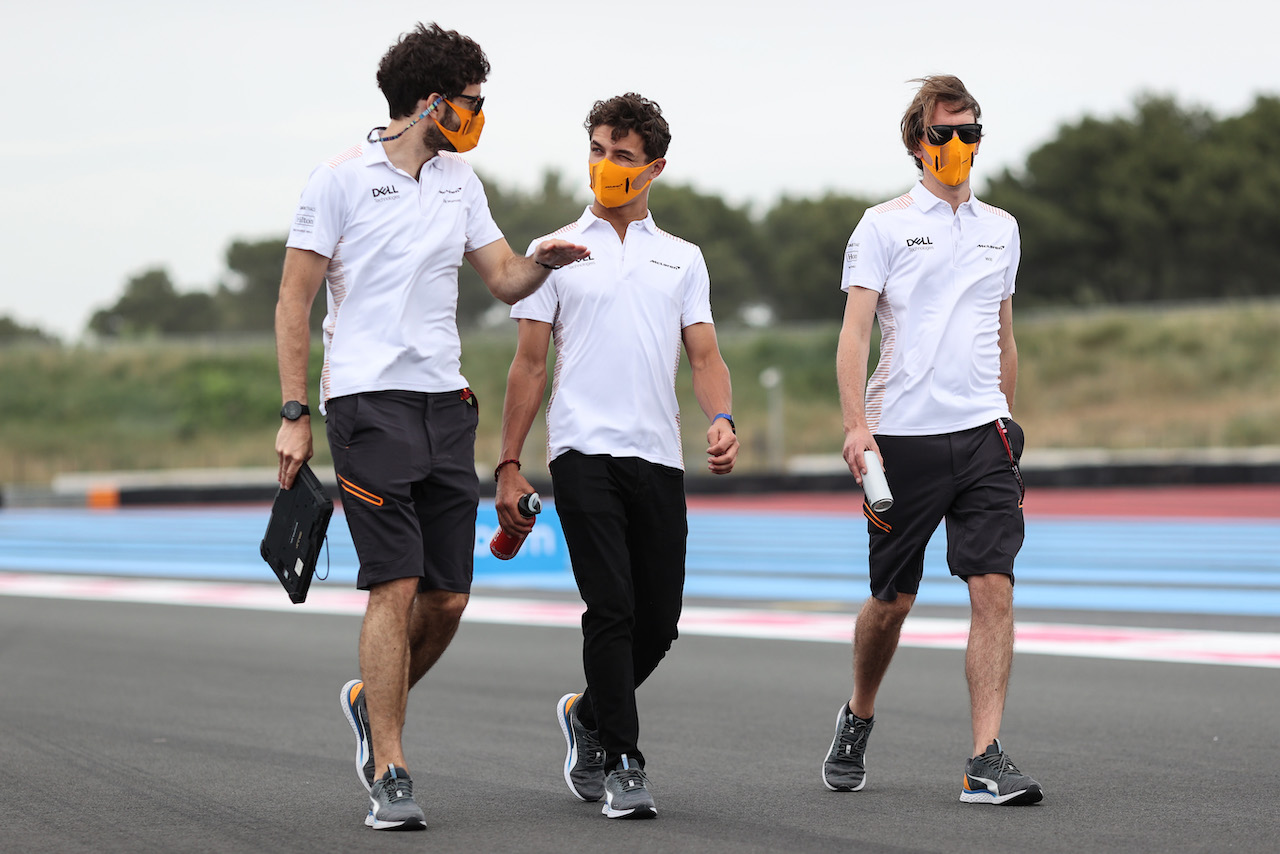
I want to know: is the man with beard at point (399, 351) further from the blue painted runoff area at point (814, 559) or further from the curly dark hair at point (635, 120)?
the blue painted runoff area at point (814, 559)

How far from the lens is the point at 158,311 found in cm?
9419

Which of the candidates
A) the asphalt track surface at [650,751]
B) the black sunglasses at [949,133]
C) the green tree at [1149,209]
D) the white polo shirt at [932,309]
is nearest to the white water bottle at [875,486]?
A: the white polo shirt at [932,309]

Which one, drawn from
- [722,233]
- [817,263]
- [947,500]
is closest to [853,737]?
[947,500]

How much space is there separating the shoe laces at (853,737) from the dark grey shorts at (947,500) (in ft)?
1.37

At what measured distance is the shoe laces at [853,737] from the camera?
5051 mm

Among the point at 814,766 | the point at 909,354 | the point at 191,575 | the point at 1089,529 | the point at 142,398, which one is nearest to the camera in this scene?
the point at 909,354

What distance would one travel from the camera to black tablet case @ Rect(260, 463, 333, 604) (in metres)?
4.55

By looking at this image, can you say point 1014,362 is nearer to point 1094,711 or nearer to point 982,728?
point 982,728

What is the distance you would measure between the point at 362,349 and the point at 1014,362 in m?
2.07

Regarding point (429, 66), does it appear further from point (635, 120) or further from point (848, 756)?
point (848, 756)

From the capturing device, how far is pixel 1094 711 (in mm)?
6660

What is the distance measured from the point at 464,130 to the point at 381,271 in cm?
49

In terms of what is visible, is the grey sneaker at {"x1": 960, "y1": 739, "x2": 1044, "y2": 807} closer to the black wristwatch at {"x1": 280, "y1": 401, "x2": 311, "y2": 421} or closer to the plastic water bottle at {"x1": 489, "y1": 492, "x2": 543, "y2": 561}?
the plastic water bottle at {"x1": 489, "y1": 492, "x2": 543, "y2": 561}

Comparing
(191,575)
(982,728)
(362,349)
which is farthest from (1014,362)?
(191,575)
